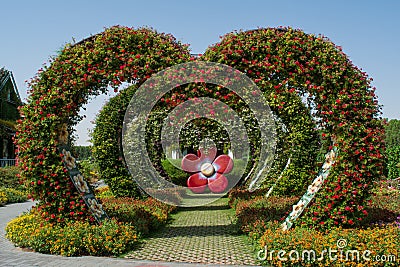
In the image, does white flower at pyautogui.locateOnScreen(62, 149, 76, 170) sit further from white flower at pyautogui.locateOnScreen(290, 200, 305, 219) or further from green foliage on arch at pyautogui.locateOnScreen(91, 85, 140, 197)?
green foliage on arch at pyautogui.locateOnScreen(91, 85, 140, 197)

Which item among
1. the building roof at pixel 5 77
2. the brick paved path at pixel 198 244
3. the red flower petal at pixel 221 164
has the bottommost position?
the brick paved path at pixel 198 244

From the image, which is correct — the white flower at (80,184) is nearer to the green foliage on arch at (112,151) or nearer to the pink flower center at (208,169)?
the green foliage on arch at (112,151)

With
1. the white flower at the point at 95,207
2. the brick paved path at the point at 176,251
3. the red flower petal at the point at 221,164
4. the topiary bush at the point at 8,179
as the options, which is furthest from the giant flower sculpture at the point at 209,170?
the white flower at the point at 95,207

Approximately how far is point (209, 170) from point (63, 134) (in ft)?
40.4

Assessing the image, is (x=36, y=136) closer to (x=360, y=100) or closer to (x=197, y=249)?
(x=197, y=249)

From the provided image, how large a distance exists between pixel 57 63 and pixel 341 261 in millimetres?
5505

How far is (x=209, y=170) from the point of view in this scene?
1908 cm

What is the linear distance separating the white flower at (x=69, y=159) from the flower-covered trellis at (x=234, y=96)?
1.1 inches

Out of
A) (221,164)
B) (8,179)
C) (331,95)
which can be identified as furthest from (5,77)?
(331,95)

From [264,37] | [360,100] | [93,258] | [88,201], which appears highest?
[264,37]

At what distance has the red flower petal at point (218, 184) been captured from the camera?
18.9 meters

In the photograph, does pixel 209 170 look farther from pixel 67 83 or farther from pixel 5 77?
pixel 5 77

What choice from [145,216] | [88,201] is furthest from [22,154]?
[145,216]

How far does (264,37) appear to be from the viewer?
674cm
